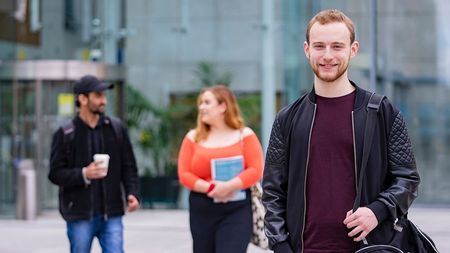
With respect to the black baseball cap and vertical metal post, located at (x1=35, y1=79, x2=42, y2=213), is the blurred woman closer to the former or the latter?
the black baseball cap

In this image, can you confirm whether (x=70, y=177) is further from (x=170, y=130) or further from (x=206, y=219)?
(x=170, y=130)

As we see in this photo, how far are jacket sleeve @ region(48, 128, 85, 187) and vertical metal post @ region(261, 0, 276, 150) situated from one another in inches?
384

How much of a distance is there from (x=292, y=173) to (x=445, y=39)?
503 inches

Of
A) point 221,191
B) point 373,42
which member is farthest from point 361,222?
point 373,42

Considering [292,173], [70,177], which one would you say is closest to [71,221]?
[70,177]

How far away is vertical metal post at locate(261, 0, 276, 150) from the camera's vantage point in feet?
54.4

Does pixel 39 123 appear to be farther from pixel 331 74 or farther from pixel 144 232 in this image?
pixel 331 74

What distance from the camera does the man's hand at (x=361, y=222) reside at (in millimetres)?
3607

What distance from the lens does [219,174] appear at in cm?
679

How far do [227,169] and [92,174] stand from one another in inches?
36.9

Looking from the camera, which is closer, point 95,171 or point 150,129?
point 95,171

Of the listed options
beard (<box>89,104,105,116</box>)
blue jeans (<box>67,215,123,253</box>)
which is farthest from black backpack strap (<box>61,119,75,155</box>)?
blue jeans (<box>67,215,123,253</box>)

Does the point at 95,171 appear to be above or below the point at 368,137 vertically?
below

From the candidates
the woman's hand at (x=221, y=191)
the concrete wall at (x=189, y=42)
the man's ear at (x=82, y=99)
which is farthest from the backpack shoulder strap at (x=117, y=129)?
the concrete wall at (x=189, y=42)
